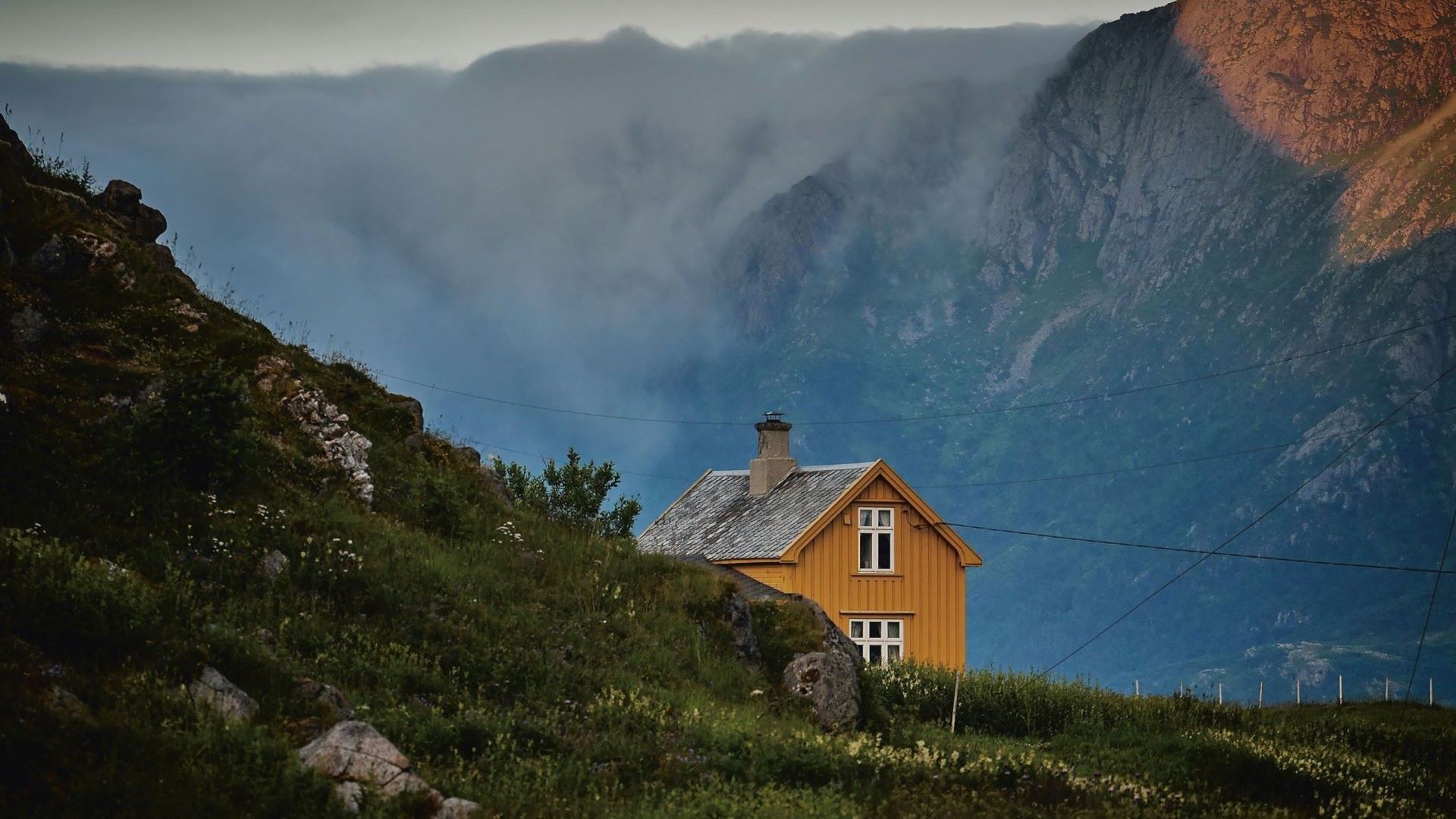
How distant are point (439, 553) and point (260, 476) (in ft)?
11.1

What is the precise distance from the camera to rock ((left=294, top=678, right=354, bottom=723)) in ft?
53.3

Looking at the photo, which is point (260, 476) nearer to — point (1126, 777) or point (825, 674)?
point (825, 674)

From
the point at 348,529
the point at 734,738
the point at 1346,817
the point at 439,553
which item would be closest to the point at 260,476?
the point at 348,529

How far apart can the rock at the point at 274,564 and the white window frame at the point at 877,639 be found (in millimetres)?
27924

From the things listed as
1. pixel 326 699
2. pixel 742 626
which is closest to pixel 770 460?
pixel 742 626

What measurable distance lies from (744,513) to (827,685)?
90.2 ft

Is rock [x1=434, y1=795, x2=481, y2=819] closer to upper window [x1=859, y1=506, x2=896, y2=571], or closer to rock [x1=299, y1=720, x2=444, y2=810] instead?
rock [x1=299, y1=720, x2=444, y2=810]

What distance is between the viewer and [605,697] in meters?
20.2

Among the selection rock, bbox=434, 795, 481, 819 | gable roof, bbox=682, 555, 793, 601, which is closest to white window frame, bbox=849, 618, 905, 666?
gable roof, bbox=682, 555, 793, 601

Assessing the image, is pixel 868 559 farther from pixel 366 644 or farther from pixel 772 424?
pixel 366 644

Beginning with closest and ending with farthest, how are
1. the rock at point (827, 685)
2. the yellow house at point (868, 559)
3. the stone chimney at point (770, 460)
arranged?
the rock at point (827, 685) < the yellow house at point (868, 559) < the stone chimney at point (770, 460)

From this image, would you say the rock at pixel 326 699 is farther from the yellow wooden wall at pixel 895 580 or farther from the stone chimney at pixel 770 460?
the stone chimney at pixel 770 460

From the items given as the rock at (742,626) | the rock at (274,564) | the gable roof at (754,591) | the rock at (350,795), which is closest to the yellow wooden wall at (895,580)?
the gable roof at (754,591)

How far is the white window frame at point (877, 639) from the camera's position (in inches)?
1804
